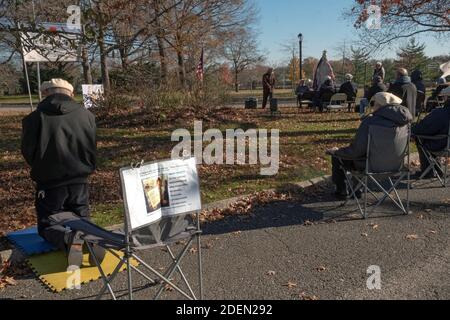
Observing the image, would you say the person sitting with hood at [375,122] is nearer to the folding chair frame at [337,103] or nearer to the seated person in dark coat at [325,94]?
the folding chair frame at [337,103]

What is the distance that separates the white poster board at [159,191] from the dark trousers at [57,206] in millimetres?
1500

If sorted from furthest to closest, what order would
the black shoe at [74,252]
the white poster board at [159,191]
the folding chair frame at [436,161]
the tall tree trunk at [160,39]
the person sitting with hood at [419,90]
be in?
the tall tree trunk at [160,39], the person sitting with hood at [419,90], the folding chair frame at [436,161], the black shoe at [74,252], the white poster board at [159,191]

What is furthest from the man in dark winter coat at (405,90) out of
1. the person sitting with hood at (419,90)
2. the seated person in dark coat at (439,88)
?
the seated person in dark coat at (439,88)

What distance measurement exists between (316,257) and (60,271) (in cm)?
255

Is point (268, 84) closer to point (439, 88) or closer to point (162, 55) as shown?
point (439, 88)

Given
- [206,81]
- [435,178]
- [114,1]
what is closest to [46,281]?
[435,178]

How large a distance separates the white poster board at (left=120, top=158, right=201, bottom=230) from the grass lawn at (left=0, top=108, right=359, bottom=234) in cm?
250

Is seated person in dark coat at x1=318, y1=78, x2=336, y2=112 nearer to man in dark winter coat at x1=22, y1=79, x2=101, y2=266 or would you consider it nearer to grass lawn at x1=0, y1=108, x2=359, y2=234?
grass lawn at x1=0, y1=108, x2=359, y2=234

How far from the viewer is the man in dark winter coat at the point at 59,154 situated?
4.65m

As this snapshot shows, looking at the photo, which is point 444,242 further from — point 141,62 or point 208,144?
point 141,62

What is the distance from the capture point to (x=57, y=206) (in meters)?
4.82

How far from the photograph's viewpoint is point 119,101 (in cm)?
1510

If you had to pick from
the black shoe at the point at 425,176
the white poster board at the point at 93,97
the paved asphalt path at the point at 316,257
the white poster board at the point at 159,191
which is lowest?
the paved asphalt path at the point at 316,257

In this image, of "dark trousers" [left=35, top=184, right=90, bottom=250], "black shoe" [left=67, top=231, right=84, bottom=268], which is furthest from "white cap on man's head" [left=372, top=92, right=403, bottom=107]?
"black shoe" [left=67, top=231, right=84, bottom=268]
